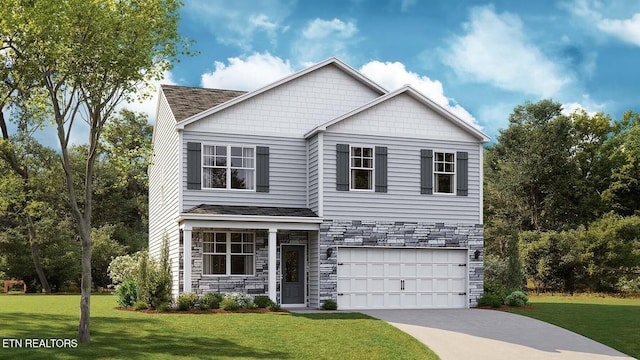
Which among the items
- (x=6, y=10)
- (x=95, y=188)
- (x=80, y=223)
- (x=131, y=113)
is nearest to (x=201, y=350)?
(x=80, y=223)

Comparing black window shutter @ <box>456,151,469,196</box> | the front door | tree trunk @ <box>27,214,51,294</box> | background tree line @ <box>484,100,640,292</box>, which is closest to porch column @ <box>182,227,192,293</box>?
the front door

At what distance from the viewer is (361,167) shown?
24312mm

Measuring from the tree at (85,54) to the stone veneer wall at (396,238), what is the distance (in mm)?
9504

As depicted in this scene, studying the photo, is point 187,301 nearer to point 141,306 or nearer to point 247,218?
point 141,306

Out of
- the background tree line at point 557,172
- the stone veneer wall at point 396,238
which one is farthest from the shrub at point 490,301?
the background tree line at point 557,172

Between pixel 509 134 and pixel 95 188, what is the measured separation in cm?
2788

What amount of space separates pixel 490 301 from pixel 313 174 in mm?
7390

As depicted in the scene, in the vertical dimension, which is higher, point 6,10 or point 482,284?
point 6,10

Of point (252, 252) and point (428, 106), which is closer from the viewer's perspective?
point (252, 252)

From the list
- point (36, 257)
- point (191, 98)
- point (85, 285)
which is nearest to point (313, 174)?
point (191, 98)

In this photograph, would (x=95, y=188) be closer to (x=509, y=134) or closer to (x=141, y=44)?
(x=509, y=134)

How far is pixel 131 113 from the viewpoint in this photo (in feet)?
163

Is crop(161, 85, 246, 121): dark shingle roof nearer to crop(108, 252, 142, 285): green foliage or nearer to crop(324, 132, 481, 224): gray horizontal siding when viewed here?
crop(324, 132, 481, 224): gray horizontal siding

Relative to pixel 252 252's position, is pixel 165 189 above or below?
above
